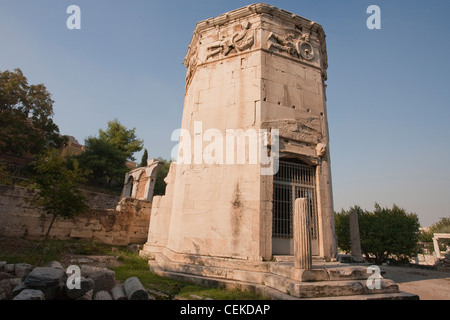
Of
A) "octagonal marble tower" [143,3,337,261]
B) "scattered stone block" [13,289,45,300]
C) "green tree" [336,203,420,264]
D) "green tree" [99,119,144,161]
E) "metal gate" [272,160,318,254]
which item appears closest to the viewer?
"scattered stone block" [13,289,45,300]

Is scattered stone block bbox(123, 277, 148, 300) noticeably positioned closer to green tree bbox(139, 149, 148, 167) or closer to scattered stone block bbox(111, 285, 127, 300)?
scattered stone block bbox(111, 285, 127, 300)

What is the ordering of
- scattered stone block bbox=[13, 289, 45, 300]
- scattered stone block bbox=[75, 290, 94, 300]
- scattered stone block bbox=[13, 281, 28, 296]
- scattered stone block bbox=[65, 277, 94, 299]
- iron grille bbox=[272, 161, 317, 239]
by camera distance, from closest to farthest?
1. scattered stone block bbox=[13, 289, 45, 300]
2. scattered stone block bbox=[13, 281, 28, 296]
3. scattered stone block bbox=[65, 277, 94, 299]
4. scattered stone block bbox=[75, 290, 94, 300]
5. iron grille bbox=[272, 161, 317, 239]

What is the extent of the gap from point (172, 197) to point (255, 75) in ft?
17.8

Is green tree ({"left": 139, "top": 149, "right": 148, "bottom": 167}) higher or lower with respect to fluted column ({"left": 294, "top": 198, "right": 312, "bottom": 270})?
higher

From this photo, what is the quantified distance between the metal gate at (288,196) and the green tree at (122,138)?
30.6 m

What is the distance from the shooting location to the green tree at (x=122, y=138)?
34.1 meters

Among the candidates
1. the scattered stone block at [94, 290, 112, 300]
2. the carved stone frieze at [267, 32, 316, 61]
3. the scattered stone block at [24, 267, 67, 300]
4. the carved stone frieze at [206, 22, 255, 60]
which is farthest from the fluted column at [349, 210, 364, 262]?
the scattered stone block at [24, 267, 67, 300]

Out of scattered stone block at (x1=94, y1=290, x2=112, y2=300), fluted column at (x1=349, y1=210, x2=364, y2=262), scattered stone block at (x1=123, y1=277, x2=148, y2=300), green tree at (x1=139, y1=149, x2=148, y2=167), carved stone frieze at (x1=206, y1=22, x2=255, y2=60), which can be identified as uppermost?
green tree at (x1=139, y1=149, x2=148, y2=167)

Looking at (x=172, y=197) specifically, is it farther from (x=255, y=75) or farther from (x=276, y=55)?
(x=276, y=55)

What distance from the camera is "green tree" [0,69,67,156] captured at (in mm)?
21484

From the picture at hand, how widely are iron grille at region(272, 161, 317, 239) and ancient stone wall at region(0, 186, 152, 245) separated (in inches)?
271
